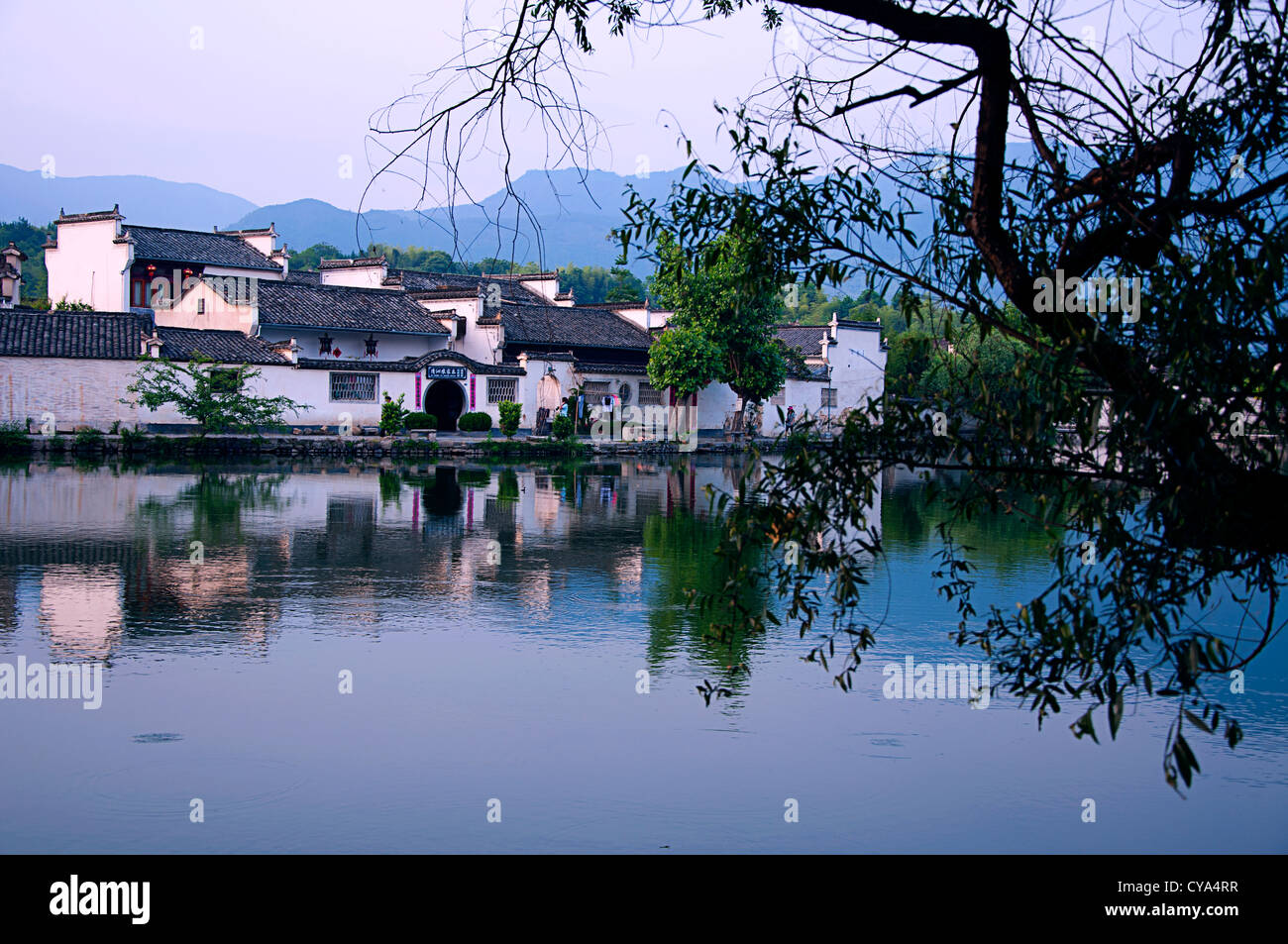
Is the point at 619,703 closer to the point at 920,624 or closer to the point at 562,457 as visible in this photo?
the point at 920,624

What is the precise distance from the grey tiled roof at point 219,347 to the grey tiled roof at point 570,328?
10.4 m

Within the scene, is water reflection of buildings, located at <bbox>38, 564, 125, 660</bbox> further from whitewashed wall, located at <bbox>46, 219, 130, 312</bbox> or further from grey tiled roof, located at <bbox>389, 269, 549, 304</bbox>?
grey tiled roof, located at <bbox>389, 269, 549, 304</bbox>

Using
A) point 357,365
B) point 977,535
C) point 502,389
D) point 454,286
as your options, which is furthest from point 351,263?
point 977,535

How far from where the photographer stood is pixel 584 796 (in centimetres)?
823

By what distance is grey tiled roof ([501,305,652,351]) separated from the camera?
48.2 metres

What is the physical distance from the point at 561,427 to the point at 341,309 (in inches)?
360

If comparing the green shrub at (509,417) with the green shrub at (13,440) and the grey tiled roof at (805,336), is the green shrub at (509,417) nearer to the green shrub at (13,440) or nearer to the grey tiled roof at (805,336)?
the green shrub at (13,440)

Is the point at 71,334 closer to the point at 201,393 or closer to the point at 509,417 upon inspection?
the point at 201,393

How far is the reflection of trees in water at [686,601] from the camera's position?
11555 millimetres

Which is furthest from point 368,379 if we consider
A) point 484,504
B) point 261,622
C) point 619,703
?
point 619,703

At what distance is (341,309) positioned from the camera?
146ft

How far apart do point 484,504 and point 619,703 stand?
14374 mm

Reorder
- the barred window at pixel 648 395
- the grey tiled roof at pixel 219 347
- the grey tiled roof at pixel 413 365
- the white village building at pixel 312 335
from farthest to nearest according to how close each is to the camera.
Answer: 1. the barred window at pixel 648 395
2. the grey tiled roof at pixel 413 365
3. the grey tiled roof at pixel 219 347
4. the white village building at pixel 312 335

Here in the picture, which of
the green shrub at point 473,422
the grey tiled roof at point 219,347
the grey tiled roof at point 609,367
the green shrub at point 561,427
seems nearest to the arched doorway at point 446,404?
the green shrub at point 473,422
